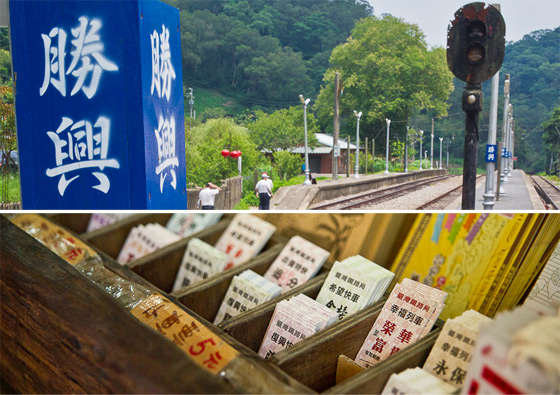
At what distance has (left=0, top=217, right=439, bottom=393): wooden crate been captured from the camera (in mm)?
486

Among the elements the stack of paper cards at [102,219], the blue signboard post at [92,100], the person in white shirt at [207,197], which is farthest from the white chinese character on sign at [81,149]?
the person in white shirt at [207,197]

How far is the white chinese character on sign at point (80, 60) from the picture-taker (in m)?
1.82

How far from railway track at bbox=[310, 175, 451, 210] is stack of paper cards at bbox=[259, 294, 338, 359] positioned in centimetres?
270

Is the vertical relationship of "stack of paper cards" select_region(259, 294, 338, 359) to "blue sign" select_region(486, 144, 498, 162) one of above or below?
below

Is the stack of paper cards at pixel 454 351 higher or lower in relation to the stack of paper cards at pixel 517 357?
lower

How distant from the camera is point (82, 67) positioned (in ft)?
6.13

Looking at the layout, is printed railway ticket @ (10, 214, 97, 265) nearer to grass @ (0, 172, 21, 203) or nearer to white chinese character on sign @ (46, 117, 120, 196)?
white chinese character on sign @ (46, 117, 120, 196)

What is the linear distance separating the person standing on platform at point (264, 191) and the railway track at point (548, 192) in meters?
1.87

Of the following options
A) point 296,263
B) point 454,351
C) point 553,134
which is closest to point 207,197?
point 296,263

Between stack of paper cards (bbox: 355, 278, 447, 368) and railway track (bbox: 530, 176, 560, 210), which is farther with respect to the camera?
railway track (bbox: 530, 176, 560, 210)

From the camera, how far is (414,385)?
1.70 ft

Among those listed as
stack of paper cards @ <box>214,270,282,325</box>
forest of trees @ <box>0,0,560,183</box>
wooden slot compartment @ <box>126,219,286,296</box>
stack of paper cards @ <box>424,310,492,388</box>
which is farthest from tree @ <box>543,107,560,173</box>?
stack of paper cards @ <box>424,310,492,388</box>

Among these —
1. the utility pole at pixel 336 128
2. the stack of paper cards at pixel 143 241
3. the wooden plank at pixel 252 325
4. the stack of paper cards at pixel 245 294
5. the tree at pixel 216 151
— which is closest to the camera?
the wooden plank at pixel 252 325

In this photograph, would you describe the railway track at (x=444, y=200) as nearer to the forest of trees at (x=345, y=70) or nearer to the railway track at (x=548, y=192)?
the forest of trees at (x=345, y=70)
